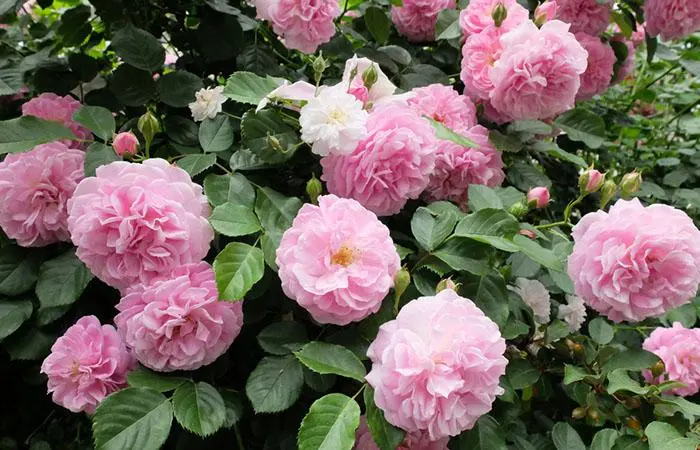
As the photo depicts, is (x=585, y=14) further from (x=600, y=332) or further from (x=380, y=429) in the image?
(x=380, y=429)

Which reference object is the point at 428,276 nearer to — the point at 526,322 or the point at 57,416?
the point at 526,322

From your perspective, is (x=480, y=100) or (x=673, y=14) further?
(x=673, y=14)

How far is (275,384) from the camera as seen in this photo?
72 centimetres

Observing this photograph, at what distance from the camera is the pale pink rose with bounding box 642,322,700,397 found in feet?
3.72

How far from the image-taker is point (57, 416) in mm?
1216

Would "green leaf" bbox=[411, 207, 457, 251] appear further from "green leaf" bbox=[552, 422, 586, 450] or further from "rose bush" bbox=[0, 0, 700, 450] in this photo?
"green leaf" bbox=[552, 422, 586, 450]

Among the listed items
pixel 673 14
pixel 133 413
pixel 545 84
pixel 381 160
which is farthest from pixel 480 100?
pixel 133 413

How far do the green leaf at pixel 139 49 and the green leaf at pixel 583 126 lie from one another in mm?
757

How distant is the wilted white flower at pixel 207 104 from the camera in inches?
37.3

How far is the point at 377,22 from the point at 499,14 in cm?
30

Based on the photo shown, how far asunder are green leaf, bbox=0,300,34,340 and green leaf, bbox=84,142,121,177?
0.21m

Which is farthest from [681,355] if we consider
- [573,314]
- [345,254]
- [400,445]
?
[345,254]

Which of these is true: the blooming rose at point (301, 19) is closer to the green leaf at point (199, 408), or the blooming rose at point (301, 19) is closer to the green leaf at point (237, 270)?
the green leaf at point (237, 270)

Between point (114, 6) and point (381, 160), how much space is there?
0.66m
